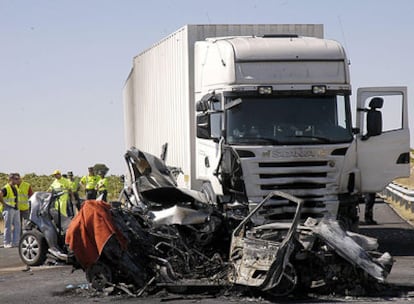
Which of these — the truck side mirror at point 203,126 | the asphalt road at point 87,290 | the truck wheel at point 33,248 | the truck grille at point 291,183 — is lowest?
the asphalt road at point 87,290

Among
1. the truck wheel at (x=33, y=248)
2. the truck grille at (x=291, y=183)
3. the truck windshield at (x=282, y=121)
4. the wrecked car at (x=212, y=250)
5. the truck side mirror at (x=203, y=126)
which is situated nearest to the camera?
the wrecked car at (x=212, y=250)

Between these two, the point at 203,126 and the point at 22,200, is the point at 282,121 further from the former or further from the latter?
the point at 22,200

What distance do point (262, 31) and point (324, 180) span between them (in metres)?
3.74

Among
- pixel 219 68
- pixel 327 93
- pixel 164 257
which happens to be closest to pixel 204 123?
pixel 219 68

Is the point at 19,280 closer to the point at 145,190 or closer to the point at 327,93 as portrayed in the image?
Result: the point at 145,190

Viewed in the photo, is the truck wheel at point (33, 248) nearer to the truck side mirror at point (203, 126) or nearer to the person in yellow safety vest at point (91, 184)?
the truck side mirror at point (203, 126)

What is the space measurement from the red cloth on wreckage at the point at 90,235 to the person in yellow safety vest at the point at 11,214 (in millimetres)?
9820

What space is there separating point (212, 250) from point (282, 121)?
9.09ft

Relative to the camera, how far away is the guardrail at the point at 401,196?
2683cm

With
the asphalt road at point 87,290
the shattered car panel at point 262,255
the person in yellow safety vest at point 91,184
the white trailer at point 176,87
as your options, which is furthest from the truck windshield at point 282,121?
the person in yellow safety vest at point 91,184

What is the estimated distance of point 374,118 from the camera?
16.3 m

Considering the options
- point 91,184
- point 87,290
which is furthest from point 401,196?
point 87,290

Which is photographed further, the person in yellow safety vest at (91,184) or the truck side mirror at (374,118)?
the person in yellow safety vest at (91,184)

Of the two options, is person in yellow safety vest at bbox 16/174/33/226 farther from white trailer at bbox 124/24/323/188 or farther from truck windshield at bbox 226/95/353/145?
truck windshield at bbox 226/95/353/145
